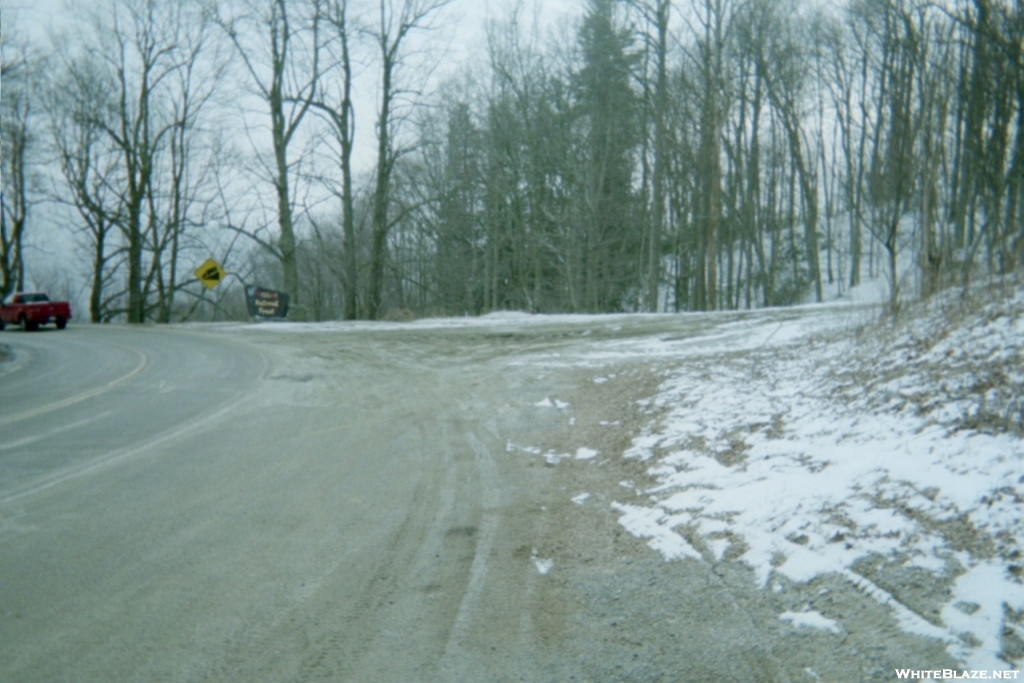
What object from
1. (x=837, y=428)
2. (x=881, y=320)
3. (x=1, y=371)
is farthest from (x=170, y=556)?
(x=1, y=371)

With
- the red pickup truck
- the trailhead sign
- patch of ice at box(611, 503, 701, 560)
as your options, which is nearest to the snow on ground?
patch of ice at box(611, 503, 701, 560)

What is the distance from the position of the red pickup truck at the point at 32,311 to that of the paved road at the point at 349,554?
23978 mm

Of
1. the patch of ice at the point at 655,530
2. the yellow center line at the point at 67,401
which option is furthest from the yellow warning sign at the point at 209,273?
the patch of ice at the point at 655,530

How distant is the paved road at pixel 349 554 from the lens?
13.8 ft

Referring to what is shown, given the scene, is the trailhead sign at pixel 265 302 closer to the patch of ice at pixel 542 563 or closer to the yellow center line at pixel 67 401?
the yellow center line at pixel 67 401

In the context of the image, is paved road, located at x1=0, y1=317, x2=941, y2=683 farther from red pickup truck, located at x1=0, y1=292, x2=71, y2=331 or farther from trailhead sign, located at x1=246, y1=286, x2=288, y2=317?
red pickup truck, located at x1=0, y1=292, x2=71, y2=331

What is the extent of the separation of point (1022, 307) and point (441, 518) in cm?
629

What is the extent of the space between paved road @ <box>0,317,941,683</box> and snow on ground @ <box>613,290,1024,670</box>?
0.46 metres

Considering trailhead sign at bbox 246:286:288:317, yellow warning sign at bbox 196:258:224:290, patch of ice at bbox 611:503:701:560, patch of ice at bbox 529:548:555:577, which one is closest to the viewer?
patch of ice at bbox 529:548:555:577

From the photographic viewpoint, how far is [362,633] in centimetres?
449

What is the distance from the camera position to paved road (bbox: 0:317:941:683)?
4.19 meters

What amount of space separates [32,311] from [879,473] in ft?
115

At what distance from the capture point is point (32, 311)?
108ft

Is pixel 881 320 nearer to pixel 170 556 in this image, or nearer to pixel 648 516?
pixel 648 516
